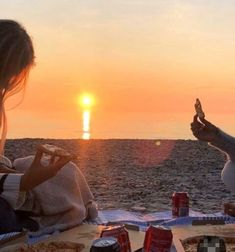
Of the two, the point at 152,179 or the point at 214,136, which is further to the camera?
the point at 152,179

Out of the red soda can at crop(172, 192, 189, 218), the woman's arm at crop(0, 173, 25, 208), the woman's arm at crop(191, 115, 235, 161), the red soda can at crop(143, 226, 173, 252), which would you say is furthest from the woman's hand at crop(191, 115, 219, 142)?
the red soda can at crop(143, 226, 173, 252)

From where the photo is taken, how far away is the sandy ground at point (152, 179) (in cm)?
730

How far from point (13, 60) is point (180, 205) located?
2.31 meters

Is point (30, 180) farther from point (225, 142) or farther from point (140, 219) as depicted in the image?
point (225, 142)

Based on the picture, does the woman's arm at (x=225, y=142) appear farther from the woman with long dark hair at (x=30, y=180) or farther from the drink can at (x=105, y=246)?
the drink can at (x=105, y=246)

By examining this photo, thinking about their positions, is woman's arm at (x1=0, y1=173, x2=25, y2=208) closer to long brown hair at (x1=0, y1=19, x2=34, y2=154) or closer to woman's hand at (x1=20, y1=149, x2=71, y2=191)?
woman's hand at (x1=20, y1=149, x2=71, y2=191)

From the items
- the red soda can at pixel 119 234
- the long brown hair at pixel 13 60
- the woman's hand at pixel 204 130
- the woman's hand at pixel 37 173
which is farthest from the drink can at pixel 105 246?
the woman's hand at pixel 204 130

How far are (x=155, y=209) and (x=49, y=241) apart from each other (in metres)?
2.29

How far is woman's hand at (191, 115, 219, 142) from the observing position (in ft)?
18.2

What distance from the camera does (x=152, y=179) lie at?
32.0ft

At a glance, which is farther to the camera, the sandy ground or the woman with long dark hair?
the sandy ground

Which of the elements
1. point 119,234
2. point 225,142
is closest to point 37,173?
point 119,234

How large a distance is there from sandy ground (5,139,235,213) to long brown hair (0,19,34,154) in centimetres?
289

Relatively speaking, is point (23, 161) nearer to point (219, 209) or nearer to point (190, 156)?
point (219, 209)
